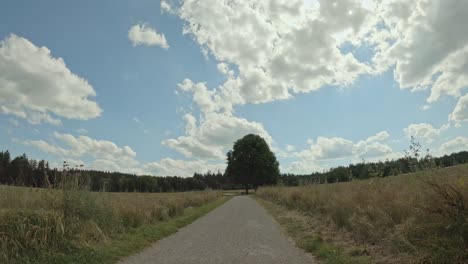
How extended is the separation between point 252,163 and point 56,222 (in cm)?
6755

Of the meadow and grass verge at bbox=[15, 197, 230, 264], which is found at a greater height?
the meadow

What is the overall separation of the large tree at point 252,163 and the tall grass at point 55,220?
2443 inches

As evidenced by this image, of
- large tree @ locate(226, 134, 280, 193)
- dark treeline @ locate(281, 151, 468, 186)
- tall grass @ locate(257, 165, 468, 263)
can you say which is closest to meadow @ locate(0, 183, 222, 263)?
tall grass @ locate(257, 165, 468, 263)

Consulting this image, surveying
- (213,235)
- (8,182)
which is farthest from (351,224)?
(8,182)

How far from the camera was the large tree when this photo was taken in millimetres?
75250

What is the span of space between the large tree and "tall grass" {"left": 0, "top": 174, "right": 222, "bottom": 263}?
62.1 metres

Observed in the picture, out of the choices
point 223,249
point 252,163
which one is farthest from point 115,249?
point 252,163

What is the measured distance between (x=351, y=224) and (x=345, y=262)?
3.27m

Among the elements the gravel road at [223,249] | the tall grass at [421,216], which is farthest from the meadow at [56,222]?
the tall grass at [421,216]

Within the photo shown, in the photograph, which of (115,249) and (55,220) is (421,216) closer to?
(115,249)

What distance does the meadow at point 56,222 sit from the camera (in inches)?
298

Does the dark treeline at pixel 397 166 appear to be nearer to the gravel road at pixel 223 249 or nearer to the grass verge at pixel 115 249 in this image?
the gravel road at pixel 223 249

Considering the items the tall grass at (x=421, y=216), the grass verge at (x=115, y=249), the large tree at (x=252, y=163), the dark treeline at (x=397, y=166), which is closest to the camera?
the tall grass at (x=421, y=216)

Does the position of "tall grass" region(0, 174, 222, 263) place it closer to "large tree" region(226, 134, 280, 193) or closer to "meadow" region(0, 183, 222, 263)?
"meadow" region(0, 183, 222, 263)
